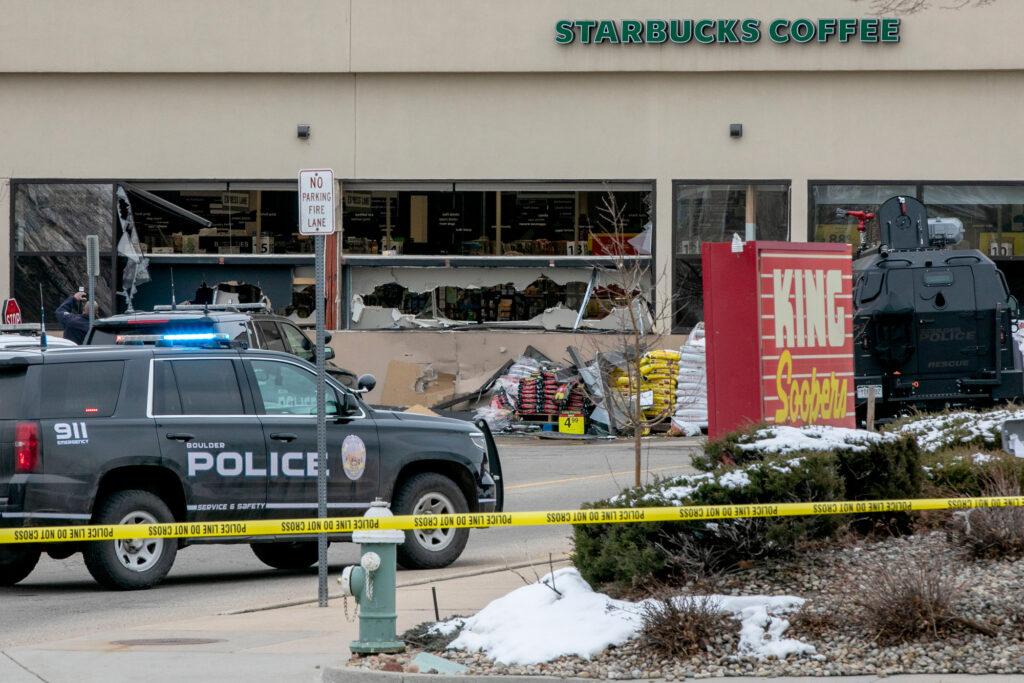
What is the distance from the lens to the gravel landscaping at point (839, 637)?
8.05 m

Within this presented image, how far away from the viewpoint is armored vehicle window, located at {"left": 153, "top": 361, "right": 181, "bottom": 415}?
12836 millimetres

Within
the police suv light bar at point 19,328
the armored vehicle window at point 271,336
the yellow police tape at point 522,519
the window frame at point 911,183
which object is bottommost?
the yellow police tape at point 522,519

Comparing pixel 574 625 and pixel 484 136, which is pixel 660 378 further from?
pixel 574 625

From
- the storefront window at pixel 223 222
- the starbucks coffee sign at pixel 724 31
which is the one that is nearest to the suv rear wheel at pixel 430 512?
the starbucks coffee sign at pixel 724 31

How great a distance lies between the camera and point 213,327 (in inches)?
766

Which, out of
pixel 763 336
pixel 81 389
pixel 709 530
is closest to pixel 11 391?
pixel 81 389

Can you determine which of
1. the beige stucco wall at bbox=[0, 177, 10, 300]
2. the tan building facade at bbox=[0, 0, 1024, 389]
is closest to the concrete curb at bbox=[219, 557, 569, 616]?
the tan building facade at bbox=[0, 0, 1024, 389]

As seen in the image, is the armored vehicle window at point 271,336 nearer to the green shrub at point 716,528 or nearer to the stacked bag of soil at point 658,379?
the stacked bag of soil at point 658,379

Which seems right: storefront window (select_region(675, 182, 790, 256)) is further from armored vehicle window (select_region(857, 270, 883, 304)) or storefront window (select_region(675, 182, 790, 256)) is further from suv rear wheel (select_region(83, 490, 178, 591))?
suv rear wheel (select_region(83, 490, 178, 591))

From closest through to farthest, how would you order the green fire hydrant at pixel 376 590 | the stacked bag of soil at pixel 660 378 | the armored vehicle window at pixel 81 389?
the green fire hydrant at pixel 376 590 < the armored vehicle window at pixel 81 389 < the stacked bag of soil at pixel 660 378

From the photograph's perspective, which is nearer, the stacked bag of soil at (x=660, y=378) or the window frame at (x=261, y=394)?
the window frame at (x=261, y=394)

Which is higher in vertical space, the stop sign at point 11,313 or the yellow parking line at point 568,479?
the stop sign at point 11,313

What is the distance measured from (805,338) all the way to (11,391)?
20.0 feet

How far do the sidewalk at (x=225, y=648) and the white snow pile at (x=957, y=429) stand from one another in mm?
4329
